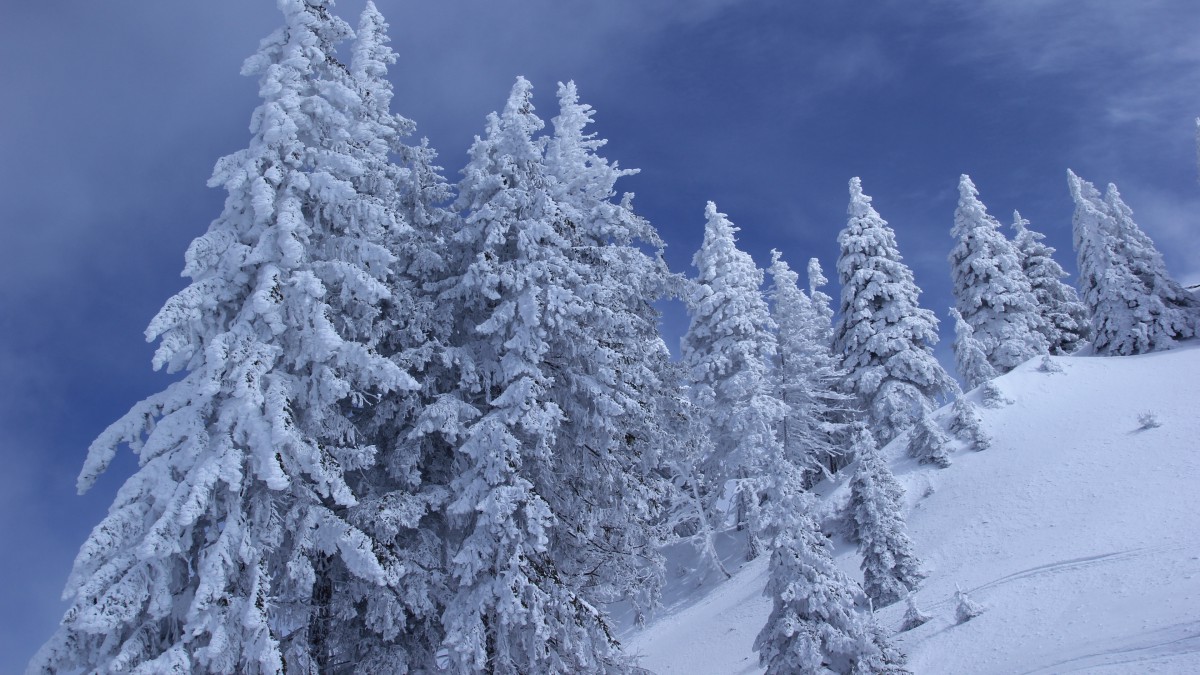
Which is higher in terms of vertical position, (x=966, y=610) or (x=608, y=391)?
(x=608, y=391)

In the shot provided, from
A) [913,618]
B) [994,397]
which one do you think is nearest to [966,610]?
[913,618]

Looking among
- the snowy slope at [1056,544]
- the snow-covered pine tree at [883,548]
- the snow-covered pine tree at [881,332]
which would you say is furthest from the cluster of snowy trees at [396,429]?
the snow-covered pine tree at [881,332]

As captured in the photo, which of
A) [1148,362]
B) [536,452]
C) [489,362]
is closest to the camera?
[536,452]

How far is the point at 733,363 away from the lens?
1238 inches

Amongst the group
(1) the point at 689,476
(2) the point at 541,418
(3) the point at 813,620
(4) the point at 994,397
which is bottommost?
(3) the point at 813,620

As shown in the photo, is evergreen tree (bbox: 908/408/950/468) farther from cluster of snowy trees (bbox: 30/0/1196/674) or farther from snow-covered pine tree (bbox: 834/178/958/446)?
cluster of snowy trees (bbox: 30/0/1196/674)

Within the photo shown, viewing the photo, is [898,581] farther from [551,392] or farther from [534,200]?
[534,200]

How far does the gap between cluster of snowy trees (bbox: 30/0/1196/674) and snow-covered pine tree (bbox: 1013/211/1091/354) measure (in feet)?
118

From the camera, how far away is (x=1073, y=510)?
20625mm

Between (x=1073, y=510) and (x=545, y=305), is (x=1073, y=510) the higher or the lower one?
the lower one

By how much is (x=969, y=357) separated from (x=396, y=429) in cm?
3317

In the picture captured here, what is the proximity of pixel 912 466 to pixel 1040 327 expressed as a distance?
21.6 m

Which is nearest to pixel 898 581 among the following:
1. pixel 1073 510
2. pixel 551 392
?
pixel 1073 510

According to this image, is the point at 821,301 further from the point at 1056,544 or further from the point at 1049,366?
the point at 1056,544
